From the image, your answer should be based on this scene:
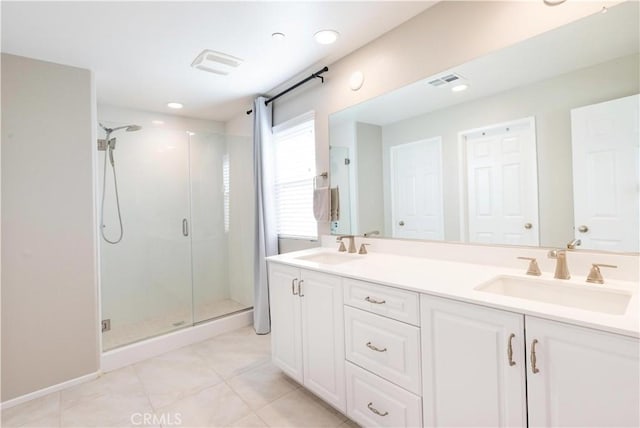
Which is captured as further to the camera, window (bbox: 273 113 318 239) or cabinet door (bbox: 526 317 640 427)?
window (bbox: 273 113 318 239)

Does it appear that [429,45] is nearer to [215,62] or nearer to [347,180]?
[347,180]

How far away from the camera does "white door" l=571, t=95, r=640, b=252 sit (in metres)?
1.22

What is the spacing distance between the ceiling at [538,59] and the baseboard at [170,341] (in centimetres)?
254

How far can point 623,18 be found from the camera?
123 cm

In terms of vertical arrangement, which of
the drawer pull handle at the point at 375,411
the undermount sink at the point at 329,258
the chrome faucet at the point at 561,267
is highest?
the chrome faucet at the point at 561,267

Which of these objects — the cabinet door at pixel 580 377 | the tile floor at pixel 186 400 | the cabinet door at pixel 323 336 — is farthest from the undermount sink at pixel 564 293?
the tile floor at pixel 186 400

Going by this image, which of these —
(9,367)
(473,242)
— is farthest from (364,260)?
(9,367)

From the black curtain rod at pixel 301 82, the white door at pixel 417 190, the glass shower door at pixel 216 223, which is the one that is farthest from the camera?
the glass shower door at pixel 216 223

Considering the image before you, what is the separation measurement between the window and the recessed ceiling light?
65 centimetres

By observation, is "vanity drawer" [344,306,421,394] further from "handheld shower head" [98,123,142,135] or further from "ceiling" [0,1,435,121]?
"handheld shower head" [98,123,142,135]

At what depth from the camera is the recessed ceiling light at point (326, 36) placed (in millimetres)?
2000

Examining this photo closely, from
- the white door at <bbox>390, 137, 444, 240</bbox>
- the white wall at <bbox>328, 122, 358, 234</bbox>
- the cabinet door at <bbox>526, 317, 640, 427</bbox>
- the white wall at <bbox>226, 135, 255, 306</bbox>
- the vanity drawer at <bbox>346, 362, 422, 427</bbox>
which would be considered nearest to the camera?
the cabinet door at <bbox>526, 317, 640, 427</bbox>

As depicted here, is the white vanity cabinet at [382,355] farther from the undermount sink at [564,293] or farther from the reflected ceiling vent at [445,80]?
the reflected ceiling vent at [445,80]

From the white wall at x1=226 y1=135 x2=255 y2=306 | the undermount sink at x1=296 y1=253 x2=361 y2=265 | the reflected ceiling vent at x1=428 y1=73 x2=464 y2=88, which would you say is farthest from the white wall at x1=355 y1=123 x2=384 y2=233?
the white wall at x1=226 y1=135 x2=255 y2=306
